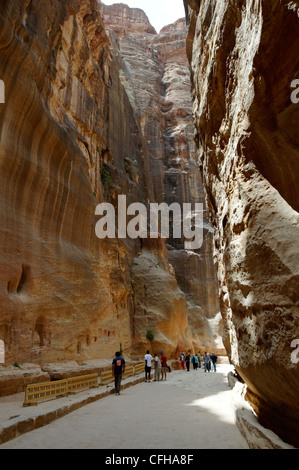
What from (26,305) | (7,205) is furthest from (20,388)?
(7,205)

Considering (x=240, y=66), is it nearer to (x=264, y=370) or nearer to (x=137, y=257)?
(x=264, y=370)

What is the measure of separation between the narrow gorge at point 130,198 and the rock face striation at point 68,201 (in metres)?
0.09

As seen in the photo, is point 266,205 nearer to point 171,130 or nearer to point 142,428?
point 142,428

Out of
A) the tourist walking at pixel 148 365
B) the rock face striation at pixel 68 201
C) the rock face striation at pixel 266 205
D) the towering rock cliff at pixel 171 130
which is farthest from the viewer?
the towering rock cliff at pixel 171 130

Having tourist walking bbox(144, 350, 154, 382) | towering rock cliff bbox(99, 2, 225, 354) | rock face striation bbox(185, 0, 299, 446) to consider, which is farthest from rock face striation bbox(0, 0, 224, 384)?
rock face striation bbox(185, 0, 299, 446)

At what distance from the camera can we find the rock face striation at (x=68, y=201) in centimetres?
1283

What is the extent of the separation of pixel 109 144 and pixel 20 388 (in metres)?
20.0

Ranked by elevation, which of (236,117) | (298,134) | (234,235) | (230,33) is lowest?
(234,235)

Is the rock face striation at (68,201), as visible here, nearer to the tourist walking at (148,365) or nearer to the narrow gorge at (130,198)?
the narrow gorge at (130,198)

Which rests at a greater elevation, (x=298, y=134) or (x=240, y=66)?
(x=240, y=66)

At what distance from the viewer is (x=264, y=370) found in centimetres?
464

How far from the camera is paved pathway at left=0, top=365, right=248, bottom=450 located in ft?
17.4

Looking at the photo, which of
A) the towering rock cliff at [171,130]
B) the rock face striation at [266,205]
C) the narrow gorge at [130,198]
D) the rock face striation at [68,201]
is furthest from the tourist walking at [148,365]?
the rock face striation at [266,205]

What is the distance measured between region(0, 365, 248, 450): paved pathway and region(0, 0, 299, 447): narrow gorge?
995mm
